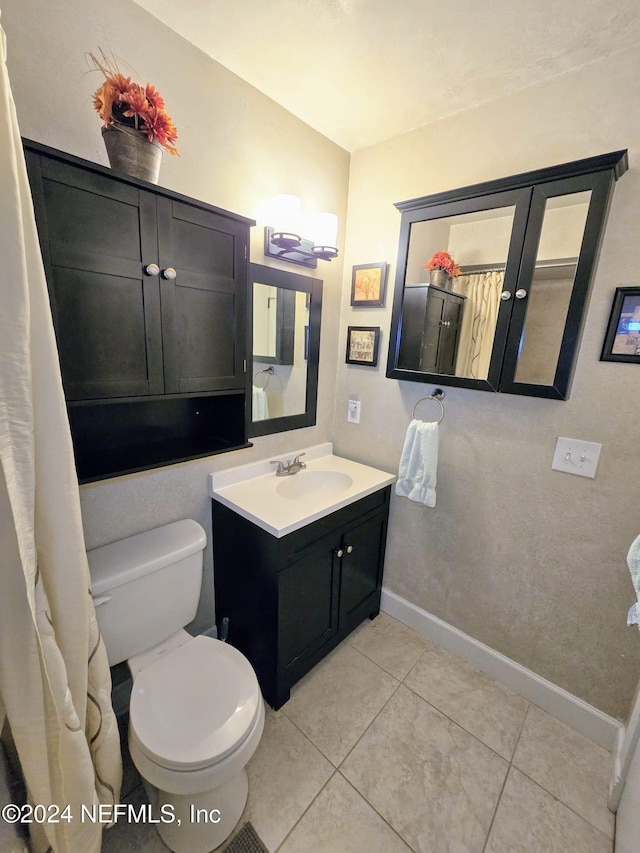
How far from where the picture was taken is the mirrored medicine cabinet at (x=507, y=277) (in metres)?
1.19

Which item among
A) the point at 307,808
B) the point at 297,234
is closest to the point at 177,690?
the point at 307,808

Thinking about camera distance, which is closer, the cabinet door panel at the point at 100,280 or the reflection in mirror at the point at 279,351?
the cabinet door panel at the point at 100,280

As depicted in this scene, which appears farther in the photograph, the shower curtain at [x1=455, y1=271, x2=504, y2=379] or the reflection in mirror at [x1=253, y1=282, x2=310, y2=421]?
the reflection in mirror at [x1=253, y1=282, x2=310, y2=421]

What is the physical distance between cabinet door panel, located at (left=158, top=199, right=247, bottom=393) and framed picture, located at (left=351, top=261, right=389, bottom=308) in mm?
706

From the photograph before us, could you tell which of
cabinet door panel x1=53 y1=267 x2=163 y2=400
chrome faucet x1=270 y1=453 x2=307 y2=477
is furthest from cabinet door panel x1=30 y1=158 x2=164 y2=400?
Answer: chrome faucet x1=270 y1=453 x2=307 y2=477

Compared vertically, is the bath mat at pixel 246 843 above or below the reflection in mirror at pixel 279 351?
below

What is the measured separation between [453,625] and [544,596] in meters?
0.49

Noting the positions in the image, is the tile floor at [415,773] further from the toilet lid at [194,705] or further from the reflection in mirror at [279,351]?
the reflection in mirror at [279,351]

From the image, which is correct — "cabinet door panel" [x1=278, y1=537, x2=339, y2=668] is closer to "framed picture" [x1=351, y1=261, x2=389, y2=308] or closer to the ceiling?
"framed picture" [x1=351, y1=261, x2=389, y2=308]

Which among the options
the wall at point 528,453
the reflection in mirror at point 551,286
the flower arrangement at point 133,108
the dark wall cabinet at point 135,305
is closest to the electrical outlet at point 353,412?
the wall at point 528,453

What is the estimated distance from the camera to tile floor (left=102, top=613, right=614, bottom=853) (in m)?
1.09

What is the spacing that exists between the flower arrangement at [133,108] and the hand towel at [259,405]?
917 mm

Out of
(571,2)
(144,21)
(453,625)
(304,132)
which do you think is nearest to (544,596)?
(453,625)

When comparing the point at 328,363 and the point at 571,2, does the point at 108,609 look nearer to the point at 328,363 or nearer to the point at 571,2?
the point at 328,363
